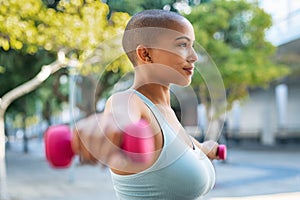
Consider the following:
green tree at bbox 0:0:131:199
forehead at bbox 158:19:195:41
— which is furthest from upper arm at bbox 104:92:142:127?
green tree at bbox 0:0:131:199

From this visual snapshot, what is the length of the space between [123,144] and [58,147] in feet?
0.25

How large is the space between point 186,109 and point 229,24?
4.44m

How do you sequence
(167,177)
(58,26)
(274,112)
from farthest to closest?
(274,112), (58,26), (167,177)

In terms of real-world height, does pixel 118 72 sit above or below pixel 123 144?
above

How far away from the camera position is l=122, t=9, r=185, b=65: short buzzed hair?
57cm

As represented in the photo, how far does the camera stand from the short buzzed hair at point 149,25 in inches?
22.4

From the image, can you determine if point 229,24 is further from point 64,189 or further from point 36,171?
point 36,171

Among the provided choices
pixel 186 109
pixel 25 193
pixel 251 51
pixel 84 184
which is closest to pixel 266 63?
pixel 251 51

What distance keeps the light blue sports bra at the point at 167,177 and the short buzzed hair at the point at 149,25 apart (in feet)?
0.25

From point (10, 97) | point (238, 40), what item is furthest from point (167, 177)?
point (238, 40)

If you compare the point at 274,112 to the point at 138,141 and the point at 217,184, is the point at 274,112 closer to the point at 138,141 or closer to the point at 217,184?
the point at 217,184

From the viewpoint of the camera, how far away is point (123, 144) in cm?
48

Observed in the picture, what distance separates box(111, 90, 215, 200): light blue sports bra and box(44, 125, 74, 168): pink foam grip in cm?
12

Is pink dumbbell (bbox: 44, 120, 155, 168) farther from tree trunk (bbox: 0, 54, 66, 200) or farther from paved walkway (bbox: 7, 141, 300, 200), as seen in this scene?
tree trunk (bbox: 0, 54, 66, 200)
